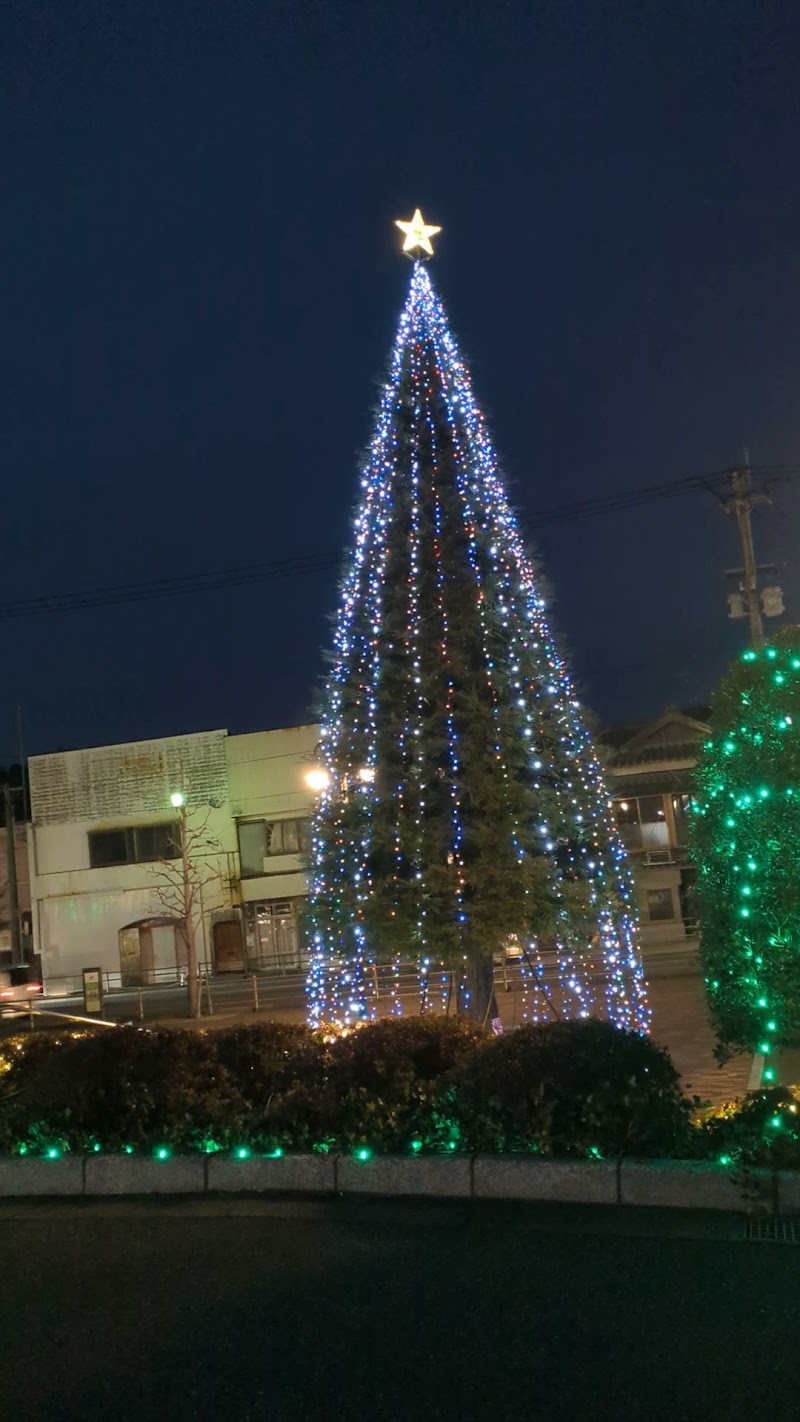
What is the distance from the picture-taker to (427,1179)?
6.14 meters

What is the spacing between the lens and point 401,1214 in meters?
5.91

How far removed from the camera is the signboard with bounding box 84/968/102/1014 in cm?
2539

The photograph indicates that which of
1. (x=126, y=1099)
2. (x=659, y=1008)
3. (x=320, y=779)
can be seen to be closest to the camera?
(x=126, y=1099)

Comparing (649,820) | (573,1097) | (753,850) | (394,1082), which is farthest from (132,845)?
(573,1097)

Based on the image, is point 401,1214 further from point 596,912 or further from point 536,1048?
point 596,912

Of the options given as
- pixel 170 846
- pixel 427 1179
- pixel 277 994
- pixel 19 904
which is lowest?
pixel 277 994

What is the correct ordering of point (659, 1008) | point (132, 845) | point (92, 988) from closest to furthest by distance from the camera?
1. point (659, 1008)
2. point (92, 988)
3. point (132, 845)

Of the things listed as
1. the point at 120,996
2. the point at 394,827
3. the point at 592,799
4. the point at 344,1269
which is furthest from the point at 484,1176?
the point at 120,996

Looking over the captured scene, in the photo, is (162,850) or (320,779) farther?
(162,850)

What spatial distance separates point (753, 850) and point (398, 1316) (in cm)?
345

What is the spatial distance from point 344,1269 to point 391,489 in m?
8.29

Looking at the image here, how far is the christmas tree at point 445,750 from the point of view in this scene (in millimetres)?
11188

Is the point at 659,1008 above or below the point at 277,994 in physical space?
above

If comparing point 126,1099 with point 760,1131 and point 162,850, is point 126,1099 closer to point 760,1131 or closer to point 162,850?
point 760,1131
